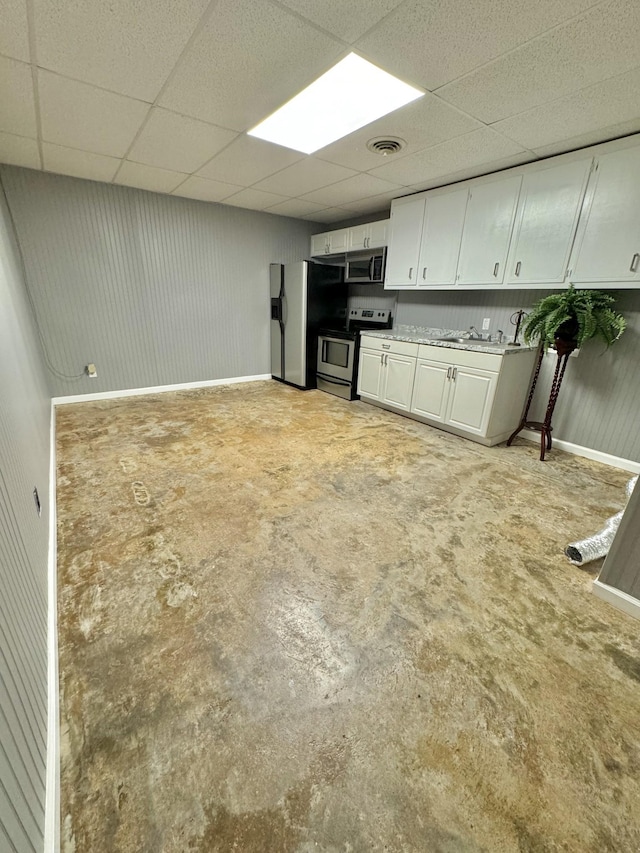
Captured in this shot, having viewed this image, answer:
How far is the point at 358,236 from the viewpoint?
4703mm

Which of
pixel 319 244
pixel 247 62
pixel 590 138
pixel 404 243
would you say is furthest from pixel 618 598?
pixel 319 244

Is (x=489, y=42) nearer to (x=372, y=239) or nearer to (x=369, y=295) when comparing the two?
(x=372, y=239)

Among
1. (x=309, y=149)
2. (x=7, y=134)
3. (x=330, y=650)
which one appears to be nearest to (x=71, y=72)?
(x=7, y=134)

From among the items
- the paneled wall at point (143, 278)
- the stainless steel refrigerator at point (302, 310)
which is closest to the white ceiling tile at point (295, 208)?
the paneled wall at point (143, 278)

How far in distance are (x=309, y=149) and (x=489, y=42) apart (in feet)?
4.92

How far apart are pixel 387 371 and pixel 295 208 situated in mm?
2551

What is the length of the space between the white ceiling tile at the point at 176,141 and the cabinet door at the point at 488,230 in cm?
228

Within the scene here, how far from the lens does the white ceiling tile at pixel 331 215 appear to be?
15.5ft

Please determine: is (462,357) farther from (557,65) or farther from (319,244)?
(319,244)

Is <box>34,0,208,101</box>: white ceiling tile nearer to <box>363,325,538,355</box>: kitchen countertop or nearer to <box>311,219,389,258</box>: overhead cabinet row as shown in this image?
<box>363,325,538,355</box>: kitchen countertop

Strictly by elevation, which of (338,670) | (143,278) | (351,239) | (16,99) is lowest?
(338,670)

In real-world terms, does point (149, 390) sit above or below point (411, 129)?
below

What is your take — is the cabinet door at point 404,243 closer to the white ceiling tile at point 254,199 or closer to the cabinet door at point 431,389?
the cabinet door at point 431,389

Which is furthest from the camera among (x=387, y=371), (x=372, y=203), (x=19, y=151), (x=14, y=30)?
(x=372, y=203)
